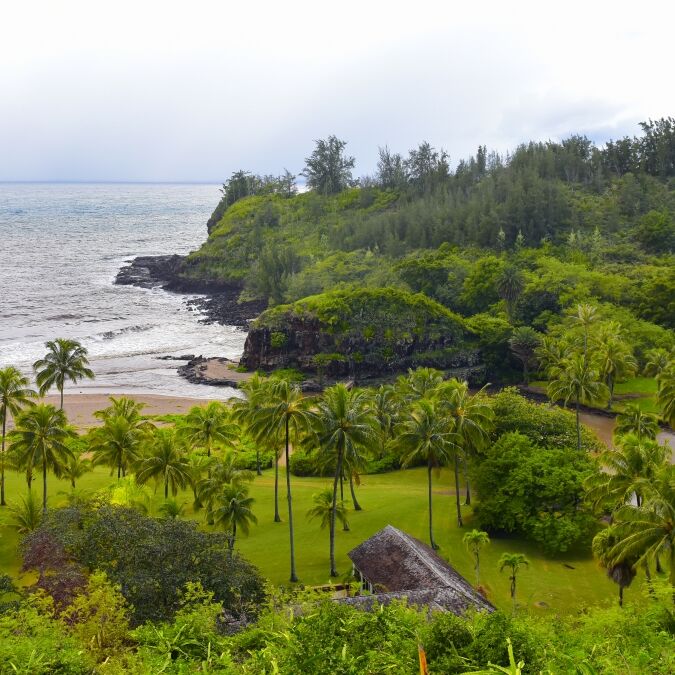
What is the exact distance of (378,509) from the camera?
49.6 m

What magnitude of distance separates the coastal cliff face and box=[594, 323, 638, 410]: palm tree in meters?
17.7

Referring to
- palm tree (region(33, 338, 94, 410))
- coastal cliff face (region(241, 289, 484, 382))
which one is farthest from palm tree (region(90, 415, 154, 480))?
coastal cliff face (region(241, 289, 484, 382))

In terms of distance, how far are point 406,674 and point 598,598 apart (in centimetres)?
2457

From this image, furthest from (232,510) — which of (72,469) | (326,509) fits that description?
(72,469)

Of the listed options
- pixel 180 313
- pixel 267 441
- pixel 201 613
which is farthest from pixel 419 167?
pixel 201 613

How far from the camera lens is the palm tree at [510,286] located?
3780 inches

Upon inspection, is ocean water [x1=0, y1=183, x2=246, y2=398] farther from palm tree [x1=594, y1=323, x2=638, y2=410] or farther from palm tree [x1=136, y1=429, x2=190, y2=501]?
palm tree [x1=594, y1=323, x2=638, y2=410]

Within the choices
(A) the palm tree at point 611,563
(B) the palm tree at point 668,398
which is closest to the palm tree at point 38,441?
(A) the palm tree at point 611,563

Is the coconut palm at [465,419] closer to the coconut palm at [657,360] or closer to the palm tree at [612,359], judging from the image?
the palm tree at [612,359]

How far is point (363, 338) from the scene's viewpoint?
90.1 metres

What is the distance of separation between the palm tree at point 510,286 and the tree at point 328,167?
331 ft

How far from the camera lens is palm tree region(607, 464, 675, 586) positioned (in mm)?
27234

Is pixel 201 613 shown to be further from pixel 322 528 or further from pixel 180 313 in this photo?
pixel 180 313

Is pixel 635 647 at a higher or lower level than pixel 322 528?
higher
